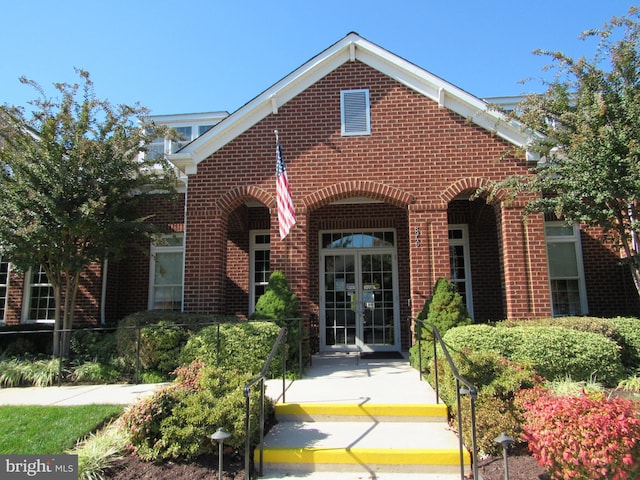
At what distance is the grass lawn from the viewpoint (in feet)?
15.7

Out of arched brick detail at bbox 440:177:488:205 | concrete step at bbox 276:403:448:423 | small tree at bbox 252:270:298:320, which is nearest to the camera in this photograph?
concrete step at bbox 276:403:448:423

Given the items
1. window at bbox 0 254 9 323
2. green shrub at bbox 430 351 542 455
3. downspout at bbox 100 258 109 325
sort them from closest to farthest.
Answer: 1. green shrub at bbox 430 351 542 455
2. downspout at bbox 100 258 109 325
3. window at bbox 0 254 9 323

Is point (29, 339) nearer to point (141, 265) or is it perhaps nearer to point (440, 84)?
point (141, 265)

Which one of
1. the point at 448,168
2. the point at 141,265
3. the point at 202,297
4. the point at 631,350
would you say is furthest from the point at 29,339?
the point at 631,350

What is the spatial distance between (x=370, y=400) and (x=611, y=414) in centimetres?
281

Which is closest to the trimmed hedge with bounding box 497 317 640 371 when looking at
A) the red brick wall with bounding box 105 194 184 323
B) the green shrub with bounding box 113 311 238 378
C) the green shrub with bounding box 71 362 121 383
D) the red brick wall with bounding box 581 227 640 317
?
the red brick wall with bounding box 581 227 640 317

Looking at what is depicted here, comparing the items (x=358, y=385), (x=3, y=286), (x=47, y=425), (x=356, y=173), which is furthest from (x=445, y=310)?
(x=3, y=286)

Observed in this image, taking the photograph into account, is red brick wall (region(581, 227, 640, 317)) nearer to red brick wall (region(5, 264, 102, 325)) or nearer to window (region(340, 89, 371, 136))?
window (region(340, 89, 371, 136))

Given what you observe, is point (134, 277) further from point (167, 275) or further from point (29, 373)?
point (29, 373)

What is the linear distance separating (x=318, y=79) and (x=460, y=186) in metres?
3.81

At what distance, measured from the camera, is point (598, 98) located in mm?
7195

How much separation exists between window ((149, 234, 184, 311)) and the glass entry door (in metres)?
3.66

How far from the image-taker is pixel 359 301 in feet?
35.8

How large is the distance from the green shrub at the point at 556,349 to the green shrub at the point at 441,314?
2.78ft
